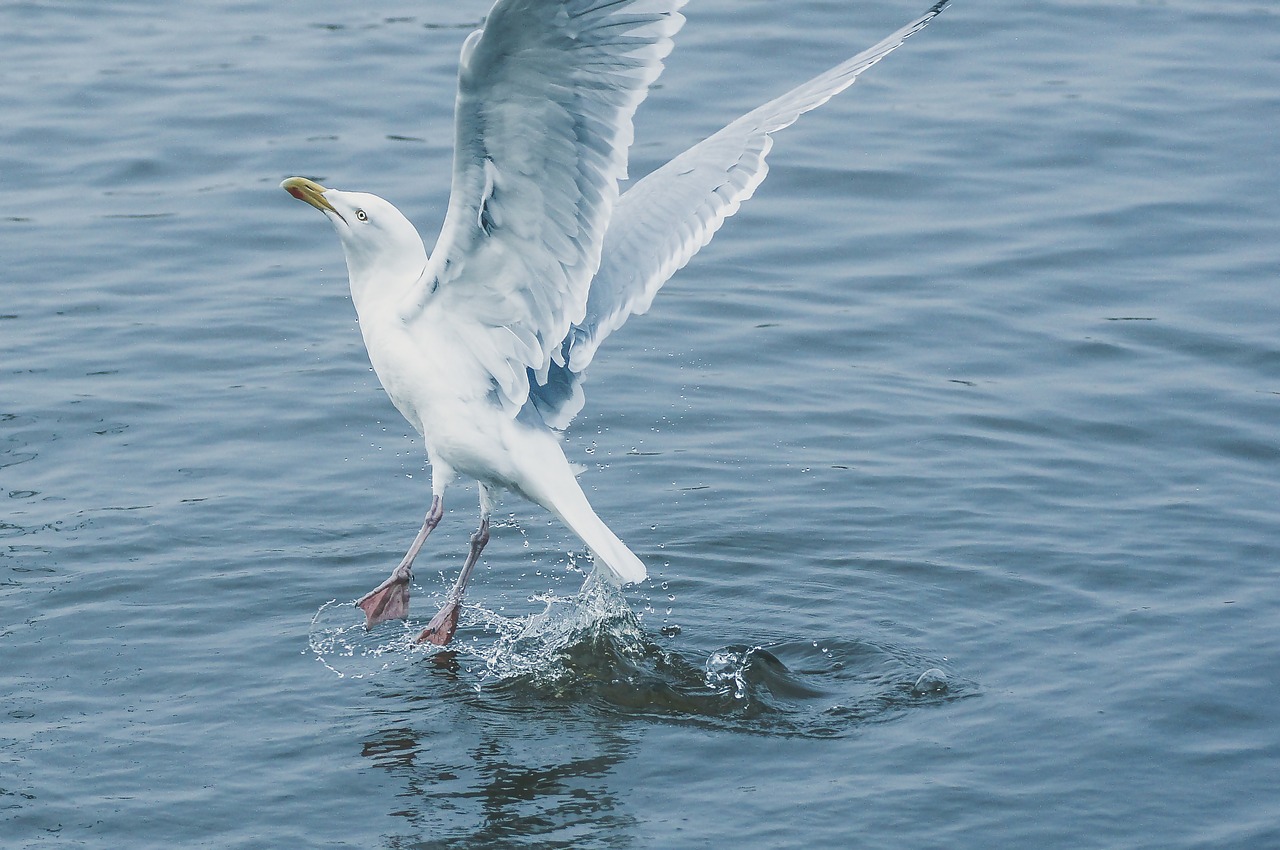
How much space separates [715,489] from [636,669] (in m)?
1.92

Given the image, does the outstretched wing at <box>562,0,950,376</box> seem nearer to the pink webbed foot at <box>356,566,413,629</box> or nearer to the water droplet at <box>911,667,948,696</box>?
the pink webbed foot at <box>356,566,413,629</box>

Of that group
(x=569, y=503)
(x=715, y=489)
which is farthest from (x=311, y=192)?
(x=715, y=489)

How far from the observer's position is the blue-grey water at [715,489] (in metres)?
6.80

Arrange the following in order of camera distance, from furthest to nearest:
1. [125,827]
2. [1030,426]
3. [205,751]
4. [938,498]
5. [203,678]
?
1. [1030,426]
2. [938,498]
3. [203,678]
4. [205,751]
5. [125,827]

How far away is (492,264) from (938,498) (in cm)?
302

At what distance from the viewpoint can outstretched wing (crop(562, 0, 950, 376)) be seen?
808cm

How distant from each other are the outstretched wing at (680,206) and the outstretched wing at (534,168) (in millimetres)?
562

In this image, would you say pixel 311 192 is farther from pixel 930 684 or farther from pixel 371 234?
pixel 930 684

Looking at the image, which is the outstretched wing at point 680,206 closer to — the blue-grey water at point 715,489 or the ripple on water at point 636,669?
the ripple on water at point 636,669

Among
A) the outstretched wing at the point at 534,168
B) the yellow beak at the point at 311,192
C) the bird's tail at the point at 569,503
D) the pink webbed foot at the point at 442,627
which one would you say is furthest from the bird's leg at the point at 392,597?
the yellow beak at the point at 311,192

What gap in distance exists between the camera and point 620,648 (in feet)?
25.8

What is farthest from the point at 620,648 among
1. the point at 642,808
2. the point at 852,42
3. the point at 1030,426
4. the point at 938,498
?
the point at 852,42

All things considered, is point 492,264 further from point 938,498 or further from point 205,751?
point 938,498

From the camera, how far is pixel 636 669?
7.71m
